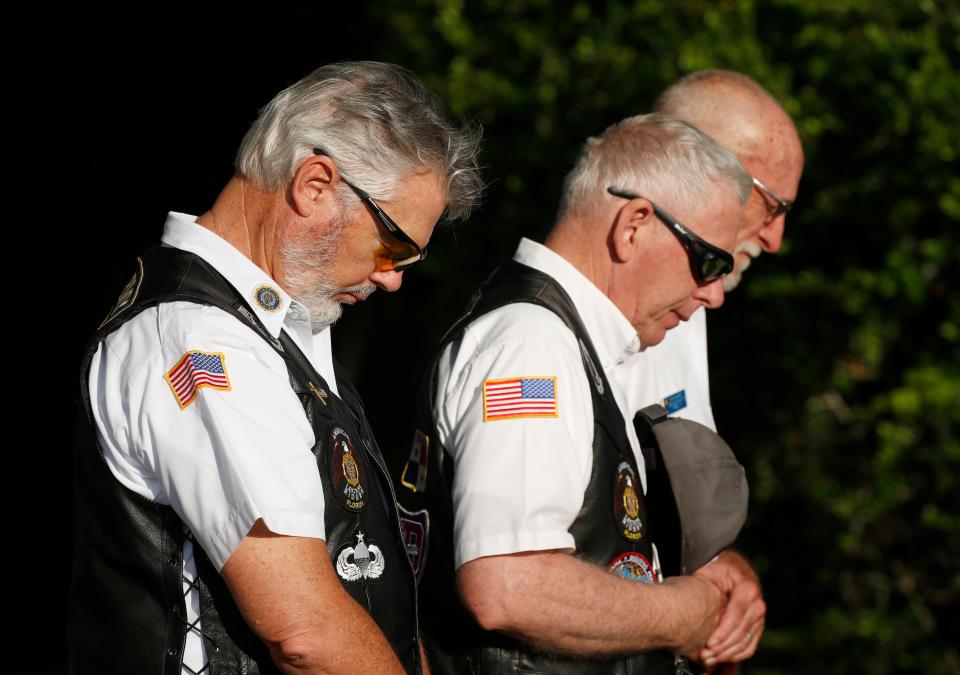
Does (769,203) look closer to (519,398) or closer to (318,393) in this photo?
(519,398)

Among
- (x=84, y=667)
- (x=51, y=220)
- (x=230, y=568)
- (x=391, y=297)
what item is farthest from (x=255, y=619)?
(x=51, y=220)

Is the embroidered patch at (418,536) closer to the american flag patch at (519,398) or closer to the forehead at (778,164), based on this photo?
the american flag patch at (519,398)

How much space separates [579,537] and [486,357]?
0.42 m

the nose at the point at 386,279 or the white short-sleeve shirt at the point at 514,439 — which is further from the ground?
the nose at the point at 386,279

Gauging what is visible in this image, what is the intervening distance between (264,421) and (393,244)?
53cm

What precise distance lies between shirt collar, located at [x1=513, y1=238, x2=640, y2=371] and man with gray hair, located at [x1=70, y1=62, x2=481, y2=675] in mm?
416

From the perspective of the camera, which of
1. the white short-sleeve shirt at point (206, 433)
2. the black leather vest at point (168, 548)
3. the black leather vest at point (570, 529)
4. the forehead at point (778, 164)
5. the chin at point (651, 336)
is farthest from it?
the forehead at point (778, 164)

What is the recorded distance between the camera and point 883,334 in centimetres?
528

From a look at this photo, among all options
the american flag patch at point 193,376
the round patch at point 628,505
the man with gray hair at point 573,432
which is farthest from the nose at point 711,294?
the american flag patch at point 193,376

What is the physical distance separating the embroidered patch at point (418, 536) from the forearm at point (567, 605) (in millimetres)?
281

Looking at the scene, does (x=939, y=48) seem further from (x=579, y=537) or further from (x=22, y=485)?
(x=22, y=485)

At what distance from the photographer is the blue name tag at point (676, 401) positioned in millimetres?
3137

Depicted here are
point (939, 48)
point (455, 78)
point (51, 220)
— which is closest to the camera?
point (939, 48)

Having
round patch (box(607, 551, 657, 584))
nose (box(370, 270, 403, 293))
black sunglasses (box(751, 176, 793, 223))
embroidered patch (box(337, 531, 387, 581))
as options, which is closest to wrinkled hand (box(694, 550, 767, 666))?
Answer: round patch (box(607, 551, 657, 584))
